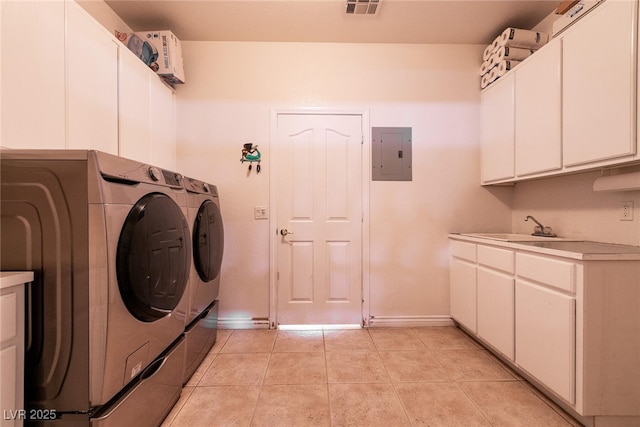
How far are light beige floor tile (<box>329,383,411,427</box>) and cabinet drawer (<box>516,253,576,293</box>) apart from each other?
106 centimetres

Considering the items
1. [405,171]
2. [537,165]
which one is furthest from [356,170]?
[537,165]

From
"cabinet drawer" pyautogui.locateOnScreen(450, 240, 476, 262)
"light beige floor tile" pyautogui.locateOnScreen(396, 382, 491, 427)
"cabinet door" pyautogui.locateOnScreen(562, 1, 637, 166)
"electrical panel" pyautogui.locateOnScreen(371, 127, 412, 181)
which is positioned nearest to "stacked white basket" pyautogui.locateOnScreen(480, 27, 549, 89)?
"cabinet door" pyautogui.locateOnScreen(562, 1, 637, 166)

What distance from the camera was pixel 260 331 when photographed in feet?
7.79

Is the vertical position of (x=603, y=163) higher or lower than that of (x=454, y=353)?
higher

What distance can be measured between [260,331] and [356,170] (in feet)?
5.74

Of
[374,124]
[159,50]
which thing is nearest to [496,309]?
[374,124]

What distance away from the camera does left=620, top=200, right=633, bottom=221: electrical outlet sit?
1544 mm

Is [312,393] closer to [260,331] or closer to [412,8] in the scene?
[260,331]

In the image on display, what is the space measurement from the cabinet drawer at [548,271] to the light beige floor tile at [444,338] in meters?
0.86

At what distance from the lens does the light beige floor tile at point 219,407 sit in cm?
132

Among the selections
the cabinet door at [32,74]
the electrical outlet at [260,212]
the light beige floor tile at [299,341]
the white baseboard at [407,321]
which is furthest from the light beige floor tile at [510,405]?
the cabinet door at [32,74]

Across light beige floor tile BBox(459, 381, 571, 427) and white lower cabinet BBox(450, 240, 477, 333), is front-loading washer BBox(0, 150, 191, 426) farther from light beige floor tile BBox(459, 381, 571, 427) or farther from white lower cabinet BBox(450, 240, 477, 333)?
white lower cabinet BBox(450, 240, 477, 333)

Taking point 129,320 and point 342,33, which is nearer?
point 129,320

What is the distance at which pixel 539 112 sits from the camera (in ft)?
6.04
